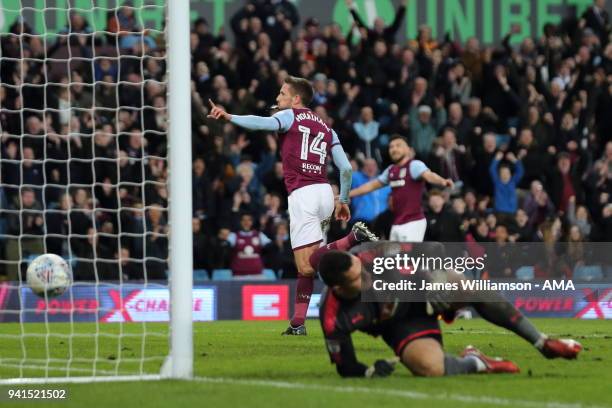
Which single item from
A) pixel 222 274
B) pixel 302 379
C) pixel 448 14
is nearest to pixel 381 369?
pixel 302 379

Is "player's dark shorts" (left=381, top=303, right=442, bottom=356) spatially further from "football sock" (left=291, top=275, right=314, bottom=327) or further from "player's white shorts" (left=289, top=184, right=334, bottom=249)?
"player's white shorts" (left=289, top=184, right=334, bottom=249)

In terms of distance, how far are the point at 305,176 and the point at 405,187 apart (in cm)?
278

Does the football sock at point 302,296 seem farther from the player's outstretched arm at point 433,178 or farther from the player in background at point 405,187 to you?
the player in background at point 405,187

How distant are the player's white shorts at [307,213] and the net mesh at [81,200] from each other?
Answer: 129 centimetres

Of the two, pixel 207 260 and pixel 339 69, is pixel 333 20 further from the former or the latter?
pixel 207 260

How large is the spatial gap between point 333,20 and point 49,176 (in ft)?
30.5

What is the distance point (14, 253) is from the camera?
15.2 m

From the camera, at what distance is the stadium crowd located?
18.2 m

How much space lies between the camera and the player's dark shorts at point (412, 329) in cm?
862

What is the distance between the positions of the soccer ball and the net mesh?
0.48ft

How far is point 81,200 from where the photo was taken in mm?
15492

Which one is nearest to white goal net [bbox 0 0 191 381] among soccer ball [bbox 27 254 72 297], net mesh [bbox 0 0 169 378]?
net mesh [bbox 0 0 169 378]

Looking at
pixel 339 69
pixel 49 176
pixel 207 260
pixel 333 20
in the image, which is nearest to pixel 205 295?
pixel 207 260

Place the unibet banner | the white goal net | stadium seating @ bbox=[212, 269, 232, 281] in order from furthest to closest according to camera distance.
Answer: the unibet banner < stadium seating @ bbox=[212, 269, 232, 281] < the white goal net
